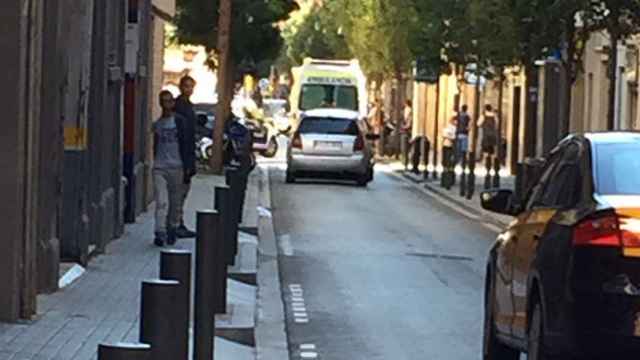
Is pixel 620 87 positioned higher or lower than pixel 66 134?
higher

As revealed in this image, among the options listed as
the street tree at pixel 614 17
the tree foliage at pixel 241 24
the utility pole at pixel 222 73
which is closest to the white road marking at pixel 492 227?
the street tree at pixel 614 17

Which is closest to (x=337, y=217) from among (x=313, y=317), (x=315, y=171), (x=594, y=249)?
(x=315, y=171)

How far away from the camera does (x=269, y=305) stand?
1697 cm

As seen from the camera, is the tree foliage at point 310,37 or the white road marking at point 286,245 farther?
the tree foliage at point 310,37

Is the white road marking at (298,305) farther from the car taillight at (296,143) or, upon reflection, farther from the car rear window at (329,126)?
the car rear window at (329,126)

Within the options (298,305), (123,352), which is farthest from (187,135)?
(123,352)

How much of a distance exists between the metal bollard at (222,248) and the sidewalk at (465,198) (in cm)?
1159

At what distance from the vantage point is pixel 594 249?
961 centimetres

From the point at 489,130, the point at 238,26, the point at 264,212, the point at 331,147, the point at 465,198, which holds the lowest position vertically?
the point at 465,198

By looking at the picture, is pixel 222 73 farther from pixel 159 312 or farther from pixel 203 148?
pixel 159 312

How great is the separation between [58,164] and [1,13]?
314cm

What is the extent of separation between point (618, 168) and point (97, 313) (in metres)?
5.27

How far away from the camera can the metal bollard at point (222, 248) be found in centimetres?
1365

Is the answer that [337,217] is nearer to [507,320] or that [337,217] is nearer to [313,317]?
[313,317]
